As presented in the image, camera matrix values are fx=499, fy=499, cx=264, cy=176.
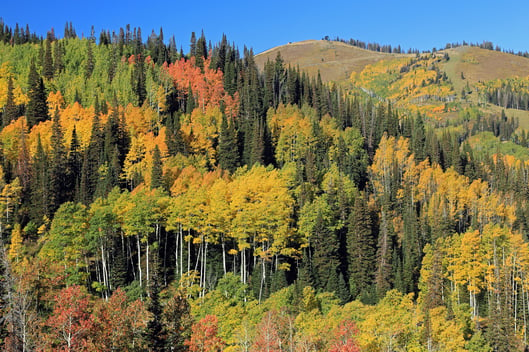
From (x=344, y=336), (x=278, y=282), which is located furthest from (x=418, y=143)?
(x=344, y=336)

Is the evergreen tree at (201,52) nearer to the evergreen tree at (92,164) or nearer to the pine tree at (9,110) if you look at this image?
the evergreen tree at (92,164)

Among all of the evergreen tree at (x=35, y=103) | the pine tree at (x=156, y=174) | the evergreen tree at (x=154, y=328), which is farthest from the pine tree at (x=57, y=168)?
the evergreen tree at (x=154, y=328)

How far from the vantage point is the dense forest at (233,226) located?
50500 mm

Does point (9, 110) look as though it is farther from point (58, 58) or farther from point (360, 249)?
point (360, 249)

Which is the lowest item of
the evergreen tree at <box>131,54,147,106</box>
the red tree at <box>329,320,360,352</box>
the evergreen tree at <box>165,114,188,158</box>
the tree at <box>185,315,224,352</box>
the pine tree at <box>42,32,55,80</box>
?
the red tree at <box>329,320,360,352</box>

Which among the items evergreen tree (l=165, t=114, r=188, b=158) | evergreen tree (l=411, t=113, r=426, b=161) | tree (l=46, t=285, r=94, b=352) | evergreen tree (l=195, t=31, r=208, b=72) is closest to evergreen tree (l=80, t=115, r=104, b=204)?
evergreen tree (l=165, t=114, r=188, b=158)

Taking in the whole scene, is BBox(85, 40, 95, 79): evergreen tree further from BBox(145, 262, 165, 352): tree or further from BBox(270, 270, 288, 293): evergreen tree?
BBox(145, 262, 165, 352): tree

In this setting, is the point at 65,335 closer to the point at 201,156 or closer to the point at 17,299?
the point at 17,299

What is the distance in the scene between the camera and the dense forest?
50.5 meters

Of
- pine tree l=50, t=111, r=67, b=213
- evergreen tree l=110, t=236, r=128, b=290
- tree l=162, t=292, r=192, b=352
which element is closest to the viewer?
tree l=162, t=292, r=192, b=352

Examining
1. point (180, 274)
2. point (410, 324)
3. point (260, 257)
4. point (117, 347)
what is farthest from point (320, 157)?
point (117, 347)

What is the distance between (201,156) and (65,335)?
63.0 meters

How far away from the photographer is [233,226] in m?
72.5

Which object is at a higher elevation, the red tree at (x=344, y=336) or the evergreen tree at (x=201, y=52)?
the evergreen tree at (x=201, y=52)
